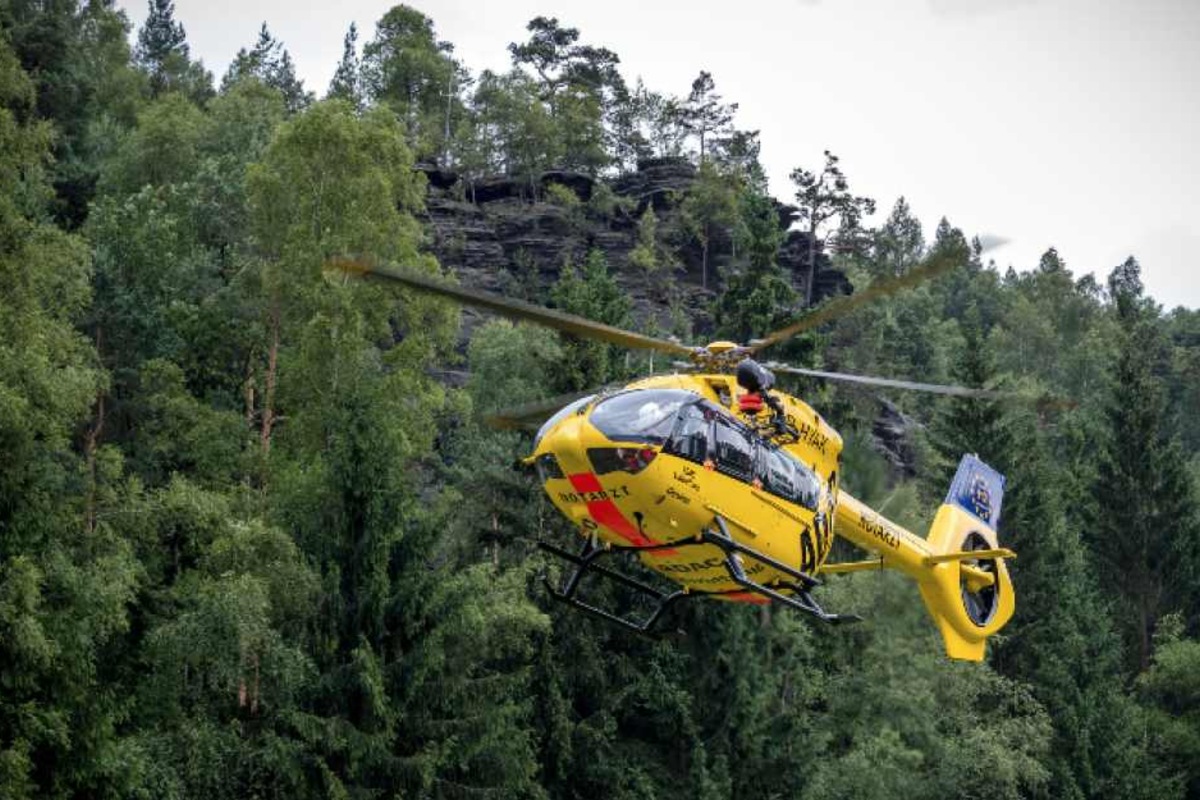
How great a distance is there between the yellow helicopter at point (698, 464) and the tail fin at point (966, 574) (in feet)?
9.33

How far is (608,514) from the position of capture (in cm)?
1603

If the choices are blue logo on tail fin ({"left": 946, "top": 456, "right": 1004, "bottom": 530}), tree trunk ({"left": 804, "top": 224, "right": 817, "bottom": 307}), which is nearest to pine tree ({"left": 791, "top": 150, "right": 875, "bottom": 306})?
tree trunk ({"left": 804, "top": 224, "right": 817, "bottom": 307})

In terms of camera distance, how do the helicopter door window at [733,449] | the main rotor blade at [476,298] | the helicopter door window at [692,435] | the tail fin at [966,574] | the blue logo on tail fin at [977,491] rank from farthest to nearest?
1. the blue logo on tail fin at [977,491]
2. the tail fin at [966,574]
3. the helicopter door window at [733,449]
4. the helicopter door window at [692,435]
5. the main rotor blade at [476,298]

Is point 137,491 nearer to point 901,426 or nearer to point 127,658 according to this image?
point 127,658

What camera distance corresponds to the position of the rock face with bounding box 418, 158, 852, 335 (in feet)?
219

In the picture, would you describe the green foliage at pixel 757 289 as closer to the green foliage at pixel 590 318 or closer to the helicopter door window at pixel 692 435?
the green foliage at pixel 590 318

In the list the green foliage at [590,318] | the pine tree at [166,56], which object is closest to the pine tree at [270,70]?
the pine tree at [166,56]

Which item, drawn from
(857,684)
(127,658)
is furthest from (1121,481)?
(127,658)

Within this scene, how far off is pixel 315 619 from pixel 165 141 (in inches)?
1097

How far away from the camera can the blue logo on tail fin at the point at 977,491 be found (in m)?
22.7

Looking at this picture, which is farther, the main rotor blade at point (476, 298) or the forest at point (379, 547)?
the forest at point (379, 547)

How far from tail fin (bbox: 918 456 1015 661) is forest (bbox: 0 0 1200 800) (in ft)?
10.1

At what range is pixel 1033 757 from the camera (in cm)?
4041

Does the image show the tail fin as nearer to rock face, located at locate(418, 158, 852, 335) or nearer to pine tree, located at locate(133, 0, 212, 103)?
rock face, located at locate(418, 158, 852, 335)
